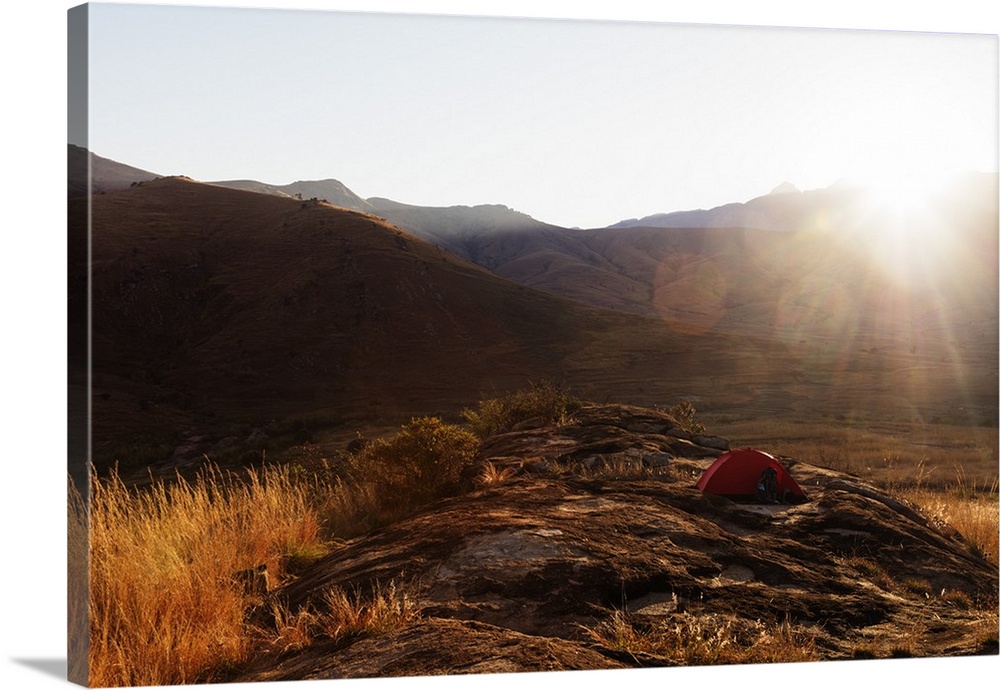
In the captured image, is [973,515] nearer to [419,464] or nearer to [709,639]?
[709,639]

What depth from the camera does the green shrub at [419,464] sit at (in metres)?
9.88

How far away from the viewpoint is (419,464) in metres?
9.90

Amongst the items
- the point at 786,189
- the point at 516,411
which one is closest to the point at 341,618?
the point at 516,411

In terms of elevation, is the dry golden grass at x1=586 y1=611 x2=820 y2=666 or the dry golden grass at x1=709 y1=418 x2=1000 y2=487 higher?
the dry golden grass at x1=709 y1=418 x2=1000 y2=487

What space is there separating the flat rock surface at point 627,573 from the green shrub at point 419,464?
1.82ft

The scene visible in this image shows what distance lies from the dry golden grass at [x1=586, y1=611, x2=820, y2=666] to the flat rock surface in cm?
7

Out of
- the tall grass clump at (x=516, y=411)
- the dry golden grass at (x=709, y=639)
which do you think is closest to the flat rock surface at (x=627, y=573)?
the dry golden grass at (x=709, y=639)

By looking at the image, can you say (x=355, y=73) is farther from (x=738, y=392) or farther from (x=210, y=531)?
(x=738, y=392)

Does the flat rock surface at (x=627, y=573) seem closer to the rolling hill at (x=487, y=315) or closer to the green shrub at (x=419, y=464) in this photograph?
the green shrub at (x=419, y=464)

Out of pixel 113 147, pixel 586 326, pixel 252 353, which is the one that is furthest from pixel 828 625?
pixel 586 326

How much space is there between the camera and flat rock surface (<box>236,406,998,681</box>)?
23.6 feet

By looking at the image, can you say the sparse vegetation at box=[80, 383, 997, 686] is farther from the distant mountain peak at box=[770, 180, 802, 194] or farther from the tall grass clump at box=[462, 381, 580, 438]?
the distant mountain peak at box=[770, 180, 802, 194]

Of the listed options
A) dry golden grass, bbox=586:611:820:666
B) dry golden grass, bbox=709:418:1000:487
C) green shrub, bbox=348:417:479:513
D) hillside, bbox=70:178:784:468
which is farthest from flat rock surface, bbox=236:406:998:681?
hillside, bbox=70:178:784:468

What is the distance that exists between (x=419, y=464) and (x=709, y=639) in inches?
137
